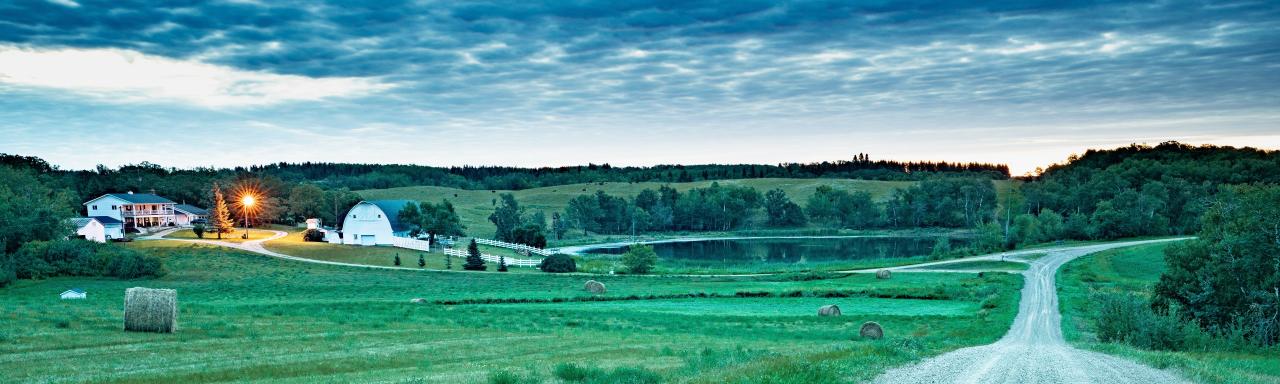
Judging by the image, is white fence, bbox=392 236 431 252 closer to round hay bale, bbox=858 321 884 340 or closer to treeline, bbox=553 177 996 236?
round hay bale, bbox=858 321 884 340

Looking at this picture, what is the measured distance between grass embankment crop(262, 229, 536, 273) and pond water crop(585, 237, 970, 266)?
29.1m

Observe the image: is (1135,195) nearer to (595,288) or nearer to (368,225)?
(595,288)

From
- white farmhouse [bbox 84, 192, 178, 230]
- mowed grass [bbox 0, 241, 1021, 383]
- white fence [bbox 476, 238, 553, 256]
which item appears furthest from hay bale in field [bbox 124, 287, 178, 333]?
white farmhouse [bbox 84, 192, 178, 230]

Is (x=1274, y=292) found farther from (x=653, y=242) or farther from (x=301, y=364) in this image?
(x=653, y=242)

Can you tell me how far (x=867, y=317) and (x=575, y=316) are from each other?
14.0 m

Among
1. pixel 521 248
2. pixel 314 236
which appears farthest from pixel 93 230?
pixel 521 248

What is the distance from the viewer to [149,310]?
67.6 feet

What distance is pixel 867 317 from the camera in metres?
37.2

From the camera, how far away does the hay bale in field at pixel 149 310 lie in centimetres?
2053

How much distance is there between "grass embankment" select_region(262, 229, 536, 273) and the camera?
221 feet

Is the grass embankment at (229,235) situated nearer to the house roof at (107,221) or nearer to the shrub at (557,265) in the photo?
the house roof at (107,221)

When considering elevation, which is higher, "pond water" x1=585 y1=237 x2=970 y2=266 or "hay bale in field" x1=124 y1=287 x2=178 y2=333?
"hay bale in field" x1=124 y1=287 x2=178 y2=333

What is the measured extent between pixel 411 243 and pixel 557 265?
824 inches

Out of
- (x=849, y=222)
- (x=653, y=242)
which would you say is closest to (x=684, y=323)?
(x=653, y=242)
